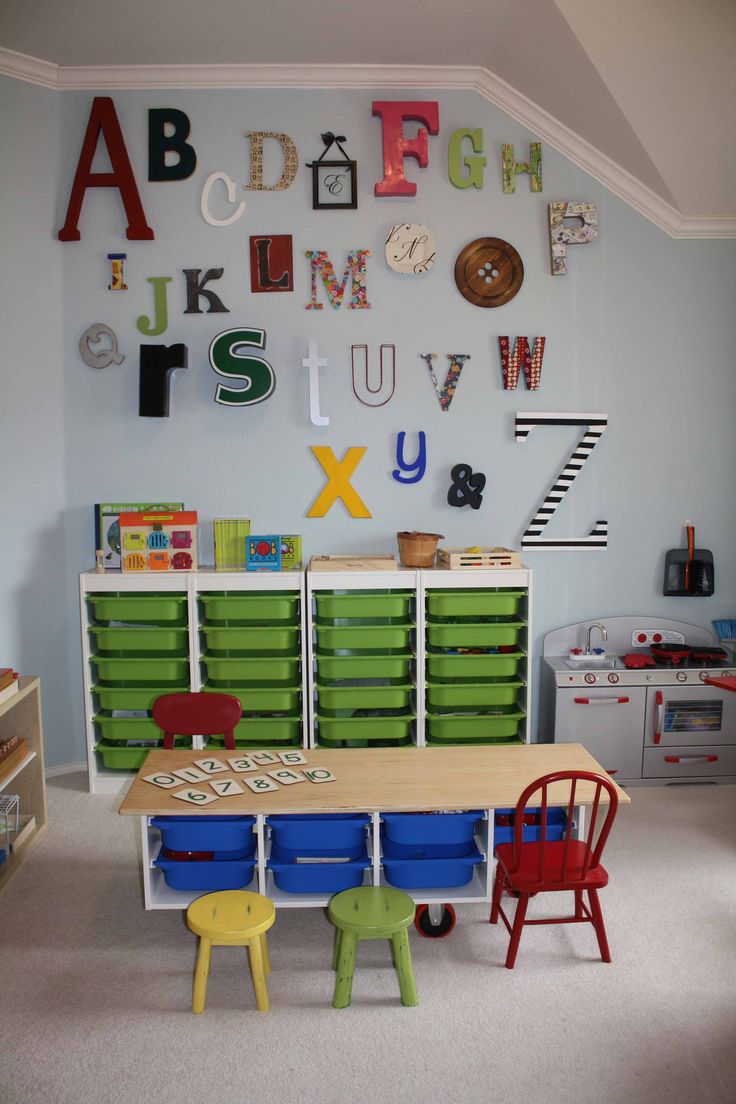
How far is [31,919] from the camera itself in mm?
3340

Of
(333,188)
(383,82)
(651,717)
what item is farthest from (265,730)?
(383,82)

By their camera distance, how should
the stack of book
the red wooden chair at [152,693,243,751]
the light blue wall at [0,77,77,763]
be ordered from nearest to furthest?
the red wooden chair at [152,693,243,751]
the stack of book
the light blue wall at [0,77,77,763]

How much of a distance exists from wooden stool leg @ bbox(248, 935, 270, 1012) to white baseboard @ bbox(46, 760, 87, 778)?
8.36 ft

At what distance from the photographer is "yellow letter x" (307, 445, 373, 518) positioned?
488 cm

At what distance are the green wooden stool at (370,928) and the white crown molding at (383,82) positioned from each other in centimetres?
411

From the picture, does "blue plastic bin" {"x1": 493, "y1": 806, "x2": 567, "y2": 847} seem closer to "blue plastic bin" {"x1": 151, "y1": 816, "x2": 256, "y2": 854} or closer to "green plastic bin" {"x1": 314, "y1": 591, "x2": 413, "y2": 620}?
"blue plastic bin" {"x1": 151, "y1": 816, "x2": 256, "y2": 854}

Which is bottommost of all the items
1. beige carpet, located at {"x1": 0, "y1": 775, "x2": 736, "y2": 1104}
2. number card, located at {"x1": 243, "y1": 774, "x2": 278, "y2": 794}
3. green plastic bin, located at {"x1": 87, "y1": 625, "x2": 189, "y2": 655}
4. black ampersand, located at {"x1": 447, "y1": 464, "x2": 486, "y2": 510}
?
beige carpet, located at {"x1": 0, "y1": 775, "x2": 736, "y2": 1104}

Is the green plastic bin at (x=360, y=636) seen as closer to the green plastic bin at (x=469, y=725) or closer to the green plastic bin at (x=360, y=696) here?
the green plastic bin at (x=360, y=696)

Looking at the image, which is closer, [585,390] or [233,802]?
[233,802]

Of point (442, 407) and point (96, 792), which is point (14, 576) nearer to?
point (96, 792)

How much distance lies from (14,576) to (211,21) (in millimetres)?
3115

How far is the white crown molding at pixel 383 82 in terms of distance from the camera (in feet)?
14.9

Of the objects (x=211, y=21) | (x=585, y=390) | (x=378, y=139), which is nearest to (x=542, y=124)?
(x=378, y=139)

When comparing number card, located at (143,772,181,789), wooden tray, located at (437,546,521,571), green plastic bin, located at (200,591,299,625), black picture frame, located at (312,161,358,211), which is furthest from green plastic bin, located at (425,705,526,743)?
black picture frame, located at (312,161,358,211)
